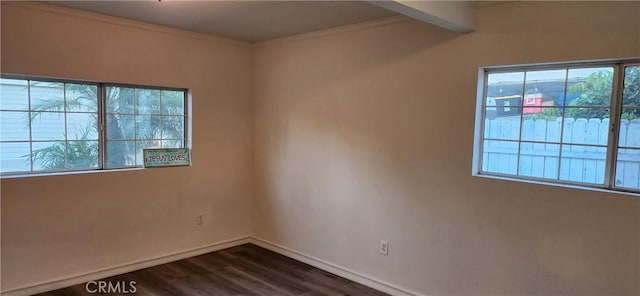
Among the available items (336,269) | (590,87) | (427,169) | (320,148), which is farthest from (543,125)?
(336,269)

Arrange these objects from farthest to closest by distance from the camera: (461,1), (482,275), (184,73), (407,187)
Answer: (184,73) → (407,187) → (482,275) → (461,1)

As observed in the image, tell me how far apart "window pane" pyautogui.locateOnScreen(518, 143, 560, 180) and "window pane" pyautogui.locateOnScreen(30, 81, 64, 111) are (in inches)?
140

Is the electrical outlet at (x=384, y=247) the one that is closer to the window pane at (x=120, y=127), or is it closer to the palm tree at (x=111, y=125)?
the palm tree at (x=111, y=125)

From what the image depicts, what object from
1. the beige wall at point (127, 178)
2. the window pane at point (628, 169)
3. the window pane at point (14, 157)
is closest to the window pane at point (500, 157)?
the window pane at point (628, 169)

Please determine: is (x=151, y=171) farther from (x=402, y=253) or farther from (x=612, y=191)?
(x=612, y=191)

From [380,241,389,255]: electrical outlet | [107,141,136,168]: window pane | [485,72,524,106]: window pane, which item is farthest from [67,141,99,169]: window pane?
[485,72,524,106]: window pane

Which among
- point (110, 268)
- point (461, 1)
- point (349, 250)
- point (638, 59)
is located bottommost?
point (110, 268)

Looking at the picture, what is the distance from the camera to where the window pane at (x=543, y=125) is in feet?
7.98

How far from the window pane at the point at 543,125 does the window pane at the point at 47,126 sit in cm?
356

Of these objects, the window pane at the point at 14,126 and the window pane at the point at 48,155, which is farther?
the window pane at the point at 48,155

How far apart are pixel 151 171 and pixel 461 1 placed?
298cm

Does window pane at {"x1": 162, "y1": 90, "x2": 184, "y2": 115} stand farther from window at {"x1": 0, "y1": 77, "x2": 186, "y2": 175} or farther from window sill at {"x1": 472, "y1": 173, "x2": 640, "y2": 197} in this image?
window sill at {"x1": 472, "y1": 173, "x2": 640, "y2": 197}

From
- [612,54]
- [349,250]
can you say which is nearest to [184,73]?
[349,250]

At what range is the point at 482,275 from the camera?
2.67 meters
